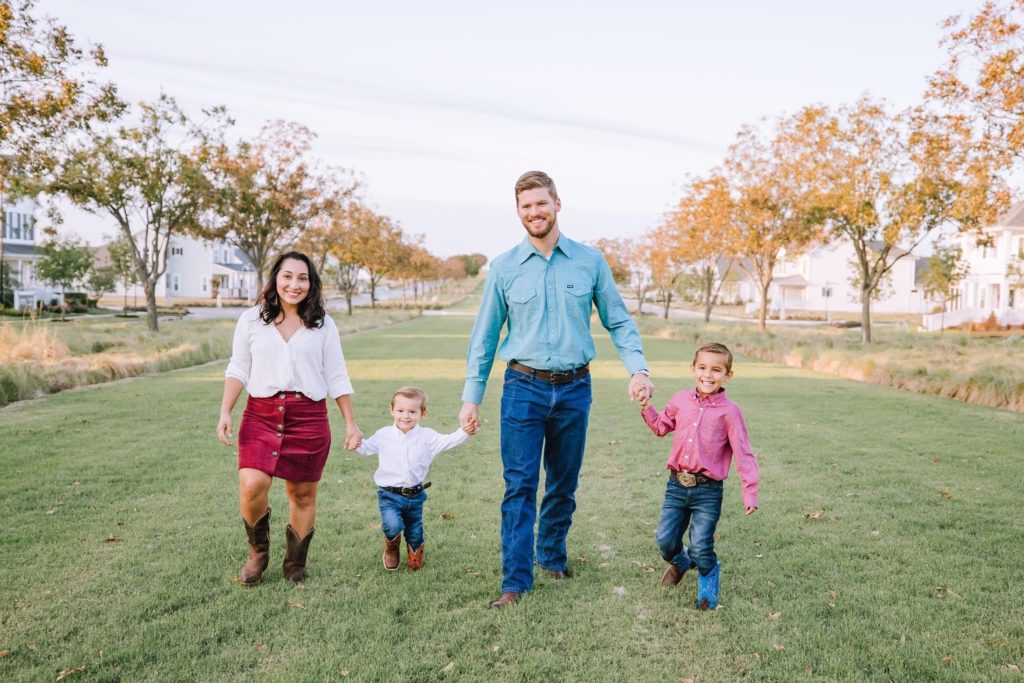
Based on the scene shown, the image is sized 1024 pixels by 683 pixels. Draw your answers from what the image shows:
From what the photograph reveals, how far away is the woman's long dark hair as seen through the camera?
448cm

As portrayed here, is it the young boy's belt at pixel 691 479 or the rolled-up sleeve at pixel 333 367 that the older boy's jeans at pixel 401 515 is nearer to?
the rolled-up sleeve at pixel 333 367

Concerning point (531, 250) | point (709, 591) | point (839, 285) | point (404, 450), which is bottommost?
point (709, 591)

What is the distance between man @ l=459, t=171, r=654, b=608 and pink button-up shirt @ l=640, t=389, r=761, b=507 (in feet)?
0.97

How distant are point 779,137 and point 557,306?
88.1ft

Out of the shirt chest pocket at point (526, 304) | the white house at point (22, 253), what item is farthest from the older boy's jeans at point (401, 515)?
the white house at point (22, 253)

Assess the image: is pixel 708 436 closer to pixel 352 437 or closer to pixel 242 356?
pixel 352 437

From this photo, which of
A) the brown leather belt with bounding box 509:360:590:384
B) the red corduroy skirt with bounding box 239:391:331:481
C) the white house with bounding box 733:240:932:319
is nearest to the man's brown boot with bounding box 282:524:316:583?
the red corduroy skirt with bounding box 239:391:331:481

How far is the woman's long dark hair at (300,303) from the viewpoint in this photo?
4.48m

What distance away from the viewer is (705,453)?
14.0 ft

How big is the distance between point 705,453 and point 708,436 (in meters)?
0.10

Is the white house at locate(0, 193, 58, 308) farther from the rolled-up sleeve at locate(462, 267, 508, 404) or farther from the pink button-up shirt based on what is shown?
the pink button-up shirt

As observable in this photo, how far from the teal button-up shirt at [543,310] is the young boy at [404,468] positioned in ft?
1.77

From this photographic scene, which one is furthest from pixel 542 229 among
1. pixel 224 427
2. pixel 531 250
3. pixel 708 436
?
pixel 224 427

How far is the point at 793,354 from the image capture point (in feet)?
74.0
